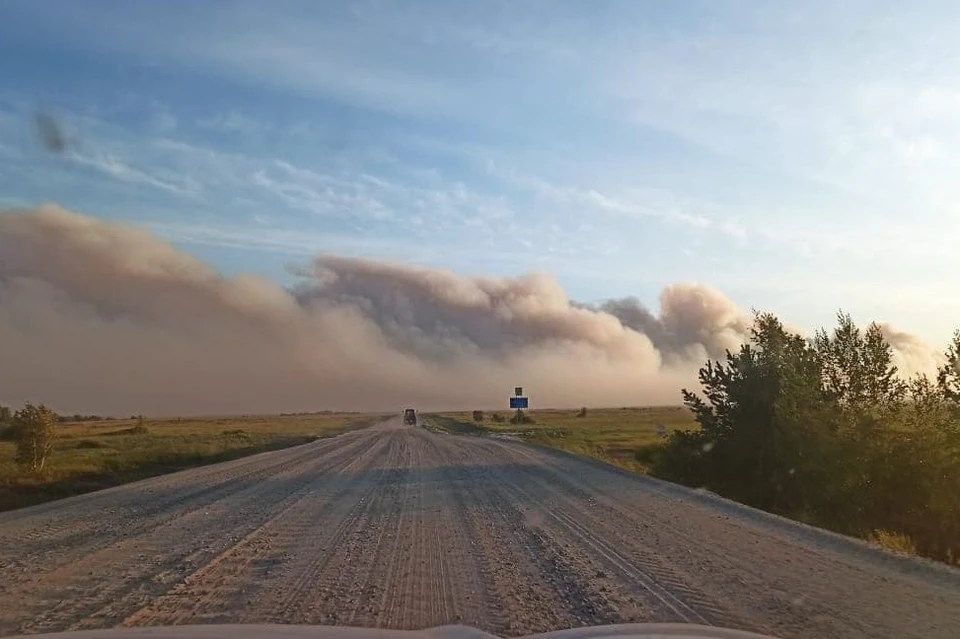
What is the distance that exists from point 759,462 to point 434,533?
57.3 ft

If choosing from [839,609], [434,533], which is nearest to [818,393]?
[434,533]

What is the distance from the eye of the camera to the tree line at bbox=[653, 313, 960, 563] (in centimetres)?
2300

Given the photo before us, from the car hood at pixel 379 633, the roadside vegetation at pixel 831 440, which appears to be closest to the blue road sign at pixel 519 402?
the roadside vegetation at pixel 831 440

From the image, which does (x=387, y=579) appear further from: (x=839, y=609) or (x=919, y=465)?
(x=919, y=465)

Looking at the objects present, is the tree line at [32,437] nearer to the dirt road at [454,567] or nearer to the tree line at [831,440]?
the dirt road at [454,567]

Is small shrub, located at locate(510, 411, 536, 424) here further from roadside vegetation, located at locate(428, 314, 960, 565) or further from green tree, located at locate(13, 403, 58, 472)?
green tree, located at locate(13, 403, 58, 472)

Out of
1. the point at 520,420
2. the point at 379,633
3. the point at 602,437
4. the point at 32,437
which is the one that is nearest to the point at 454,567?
the point at 379,633

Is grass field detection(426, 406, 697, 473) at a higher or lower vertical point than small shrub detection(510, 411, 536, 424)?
lower

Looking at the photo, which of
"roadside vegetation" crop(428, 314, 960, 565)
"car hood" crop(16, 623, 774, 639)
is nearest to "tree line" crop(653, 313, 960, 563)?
"roadside vegetation" crop(428, 314, 960, 565)

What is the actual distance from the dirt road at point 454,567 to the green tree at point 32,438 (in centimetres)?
1084

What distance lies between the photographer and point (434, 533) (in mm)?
14164

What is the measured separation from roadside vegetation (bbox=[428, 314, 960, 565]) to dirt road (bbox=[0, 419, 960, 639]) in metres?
6.52

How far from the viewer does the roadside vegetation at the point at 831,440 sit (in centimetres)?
2300

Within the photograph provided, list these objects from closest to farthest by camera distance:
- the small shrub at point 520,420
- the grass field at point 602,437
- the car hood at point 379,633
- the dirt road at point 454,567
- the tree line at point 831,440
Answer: the car hood at point 379,633, the dirt road at point 454,567, the tree line at point 831,440, the grass field at point 602,437, the small shrub at point 520,420
